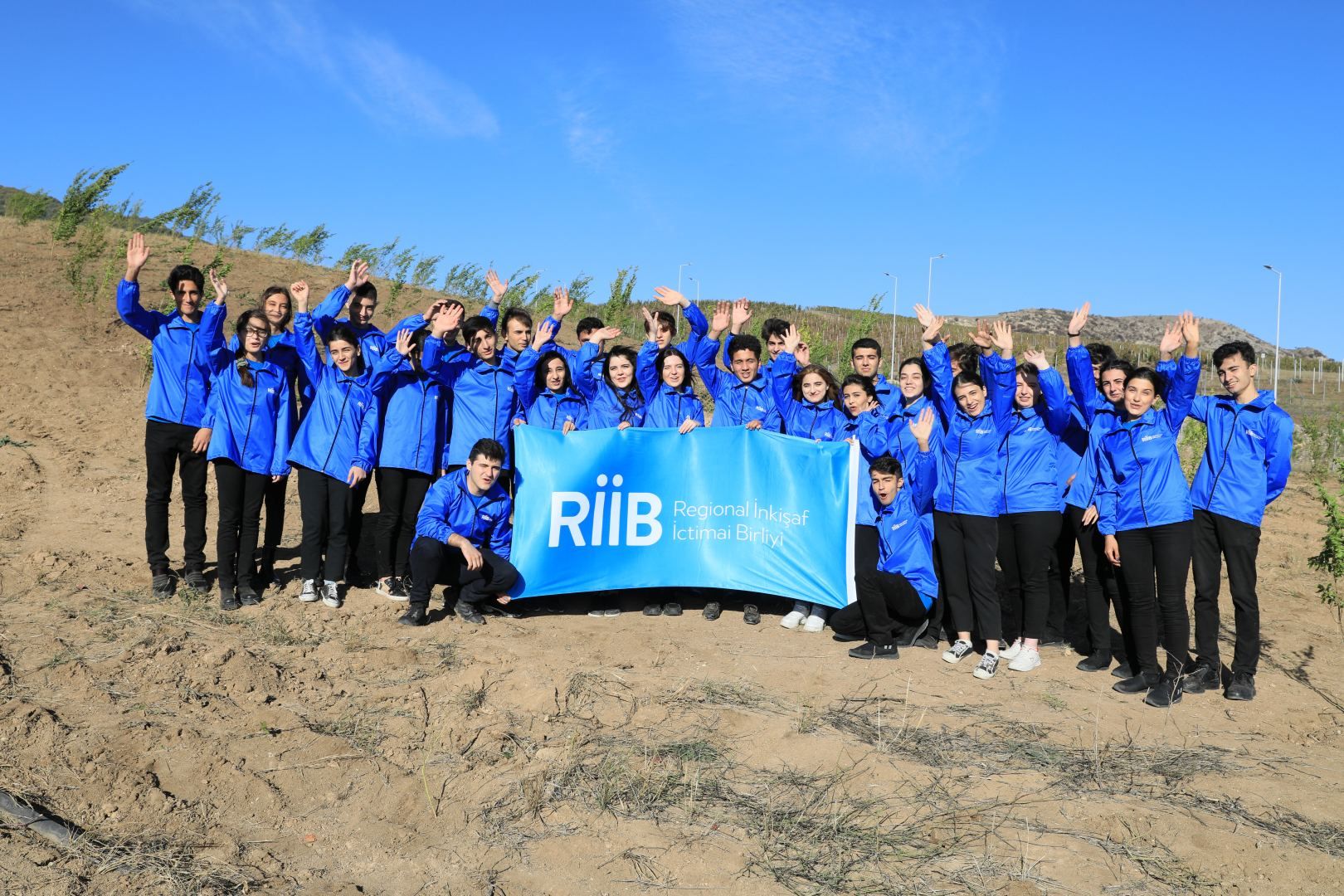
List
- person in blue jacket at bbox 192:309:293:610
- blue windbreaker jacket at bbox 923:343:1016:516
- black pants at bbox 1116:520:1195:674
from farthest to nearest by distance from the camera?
person in blue jacket at bbox 192:309:293:610, blue windbreaker jacket at bbox 923:343:1016:516, black pants at bbox 1116:520:1195:674

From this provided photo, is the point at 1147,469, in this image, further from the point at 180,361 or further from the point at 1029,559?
the point at 180,361

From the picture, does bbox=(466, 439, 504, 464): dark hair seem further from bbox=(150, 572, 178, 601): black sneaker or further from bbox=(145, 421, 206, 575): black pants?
bbox=(150, 572, 178, 601): black sneaker

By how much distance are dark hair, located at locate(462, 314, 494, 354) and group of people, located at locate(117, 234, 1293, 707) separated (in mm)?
14

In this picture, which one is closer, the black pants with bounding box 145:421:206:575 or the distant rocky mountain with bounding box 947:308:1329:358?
the black pants with bounding box 145:421:206:575

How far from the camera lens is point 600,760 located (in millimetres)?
4383

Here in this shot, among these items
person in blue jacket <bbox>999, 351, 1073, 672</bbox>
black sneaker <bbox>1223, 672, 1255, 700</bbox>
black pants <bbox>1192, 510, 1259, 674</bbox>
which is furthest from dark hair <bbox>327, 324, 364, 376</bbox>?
black sneaker <bbox>1223, 672, 1255, 700</bbox>

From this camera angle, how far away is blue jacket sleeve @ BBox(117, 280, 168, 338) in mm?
6180

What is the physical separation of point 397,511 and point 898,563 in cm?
360

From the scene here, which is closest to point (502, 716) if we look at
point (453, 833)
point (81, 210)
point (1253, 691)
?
point (453, 833)

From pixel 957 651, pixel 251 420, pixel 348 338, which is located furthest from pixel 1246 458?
pixel 251 420

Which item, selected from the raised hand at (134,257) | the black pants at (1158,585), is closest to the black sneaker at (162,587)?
the raised hand at (134,257)

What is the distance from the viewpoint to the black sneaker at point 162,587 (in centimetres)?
640

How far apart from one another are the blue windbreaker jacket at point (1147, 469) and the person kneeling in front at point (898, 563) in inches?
42.5

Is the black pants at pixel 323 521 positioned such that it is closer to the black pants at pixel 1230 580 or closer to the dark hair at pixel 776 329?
the dark hair at pixel 776 329
